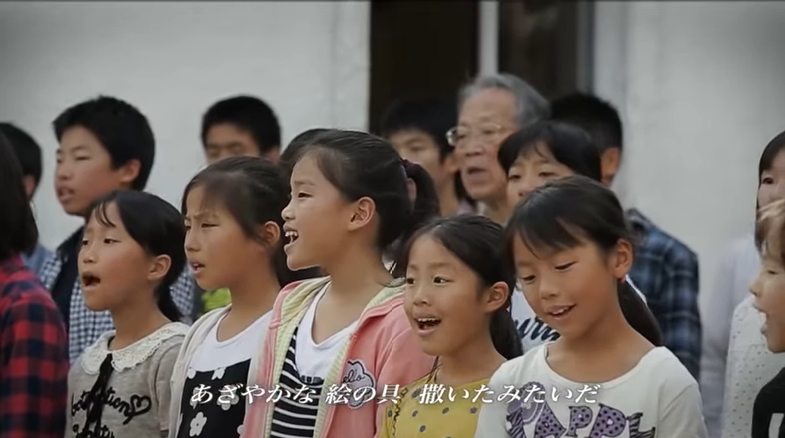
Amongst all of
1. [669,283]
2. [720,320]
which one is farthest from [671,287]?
[720,320]

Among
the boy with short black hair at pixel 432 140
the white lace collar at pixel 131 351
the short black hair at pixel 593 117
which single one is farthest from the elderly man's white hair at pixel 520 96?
the white lace collar at pixel 131 351

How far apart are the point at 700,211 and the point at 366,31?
1.51 metres

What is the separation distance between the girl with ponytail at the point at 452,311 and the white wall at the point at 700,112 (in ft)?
8.90

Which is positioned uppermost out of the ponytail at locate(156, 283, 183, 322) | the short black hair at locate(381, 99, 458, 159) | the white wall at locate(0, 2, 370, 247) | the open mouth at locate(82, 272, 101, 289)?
the white wall at locate(0, 2, 370, 247)

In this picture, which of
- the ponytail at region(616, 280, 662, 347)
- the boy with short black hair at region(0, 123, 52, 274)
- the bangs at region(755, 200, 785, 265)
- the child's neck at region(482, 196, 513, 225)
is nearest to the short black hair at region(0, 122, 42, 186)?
the boy with short black hair at region(0, 123, 52, 274)

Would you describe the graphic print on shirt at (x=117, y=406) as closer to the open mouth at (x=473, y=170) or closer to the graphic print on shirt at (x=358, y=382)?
the graphic print on shirt at (x=358, y=382)

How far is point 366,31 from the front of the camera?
6461 millimetres

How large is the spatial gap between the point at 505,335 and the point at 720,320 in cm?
119

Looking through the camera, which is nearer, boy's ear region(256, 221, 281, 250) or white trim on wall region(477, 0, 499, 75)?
boy's ear region(256, 221, 281, 250)

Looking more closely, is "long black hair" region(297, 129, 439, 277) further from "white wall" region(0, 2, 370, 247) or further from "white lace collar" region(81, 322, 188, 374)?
"white wall" region(0, 2, 370, 247)

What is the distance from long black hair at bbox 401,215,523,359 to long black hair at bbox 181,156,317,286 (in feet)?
1.76

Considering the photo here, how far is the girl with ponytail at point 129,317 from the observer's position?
399 cm

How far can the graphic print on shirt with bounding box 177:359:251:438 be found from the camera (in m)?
3.78

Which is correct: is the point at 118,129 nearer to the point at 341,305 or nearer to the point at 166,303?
the point at 166,303
